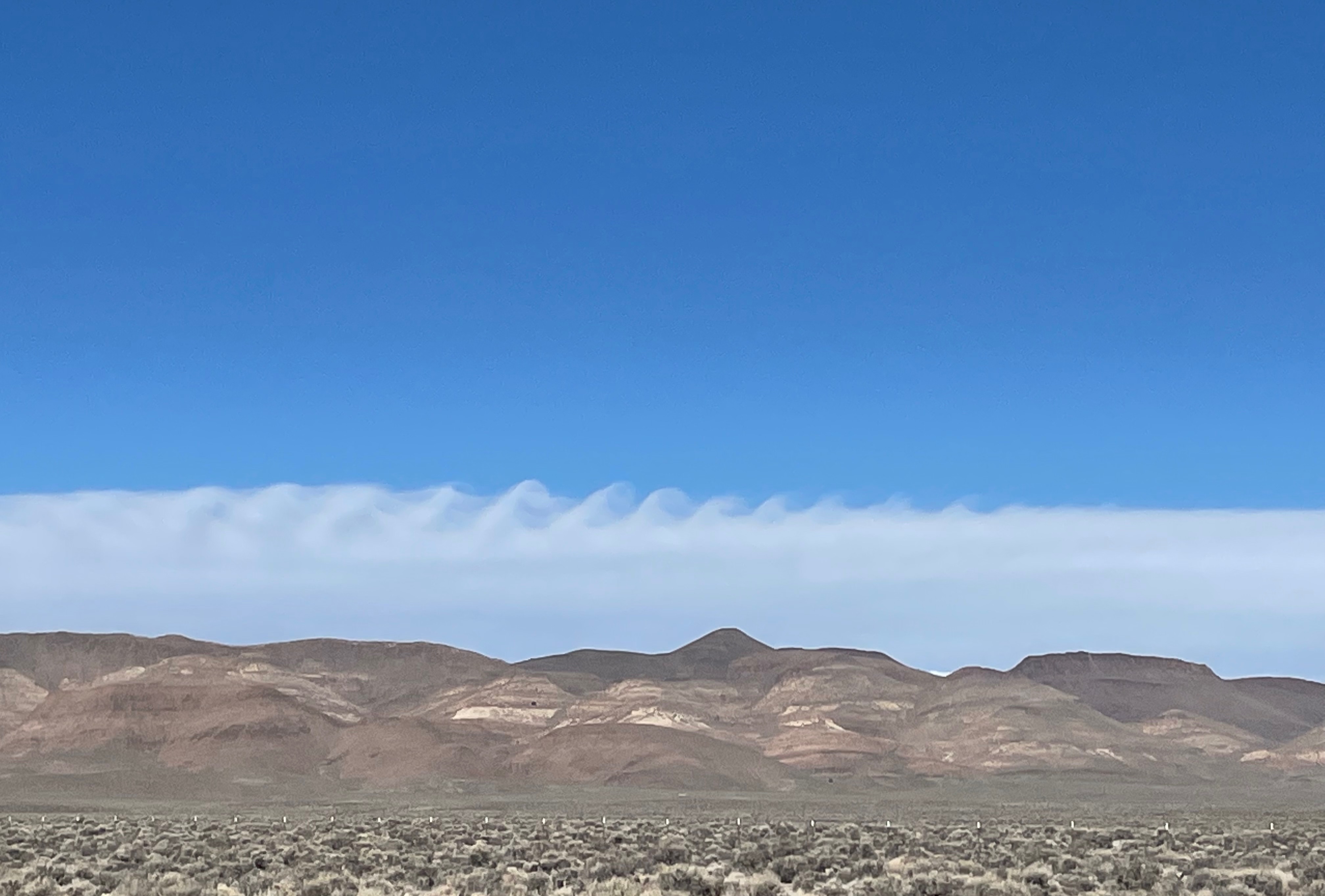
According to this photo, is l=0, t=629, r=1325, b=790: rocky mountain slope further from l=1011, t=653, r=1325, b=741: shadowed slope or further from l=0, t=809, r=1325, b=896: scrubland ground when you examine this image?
l=0, t=809, r=1325, b=896: scrubland ground

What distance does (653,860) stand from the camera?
29.2 m

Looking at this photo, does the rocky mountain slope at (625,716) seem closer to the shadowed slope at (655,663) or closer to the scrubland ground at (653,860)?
the shadowed slope at (655,663)

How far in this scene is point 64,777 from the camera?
118312 mm

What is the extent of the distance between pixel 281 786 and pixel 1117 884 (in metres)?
104

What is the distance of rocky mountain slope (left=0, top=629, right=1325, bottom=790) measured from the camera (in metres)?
132

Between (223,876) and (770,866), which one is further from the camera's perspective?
(770,866)

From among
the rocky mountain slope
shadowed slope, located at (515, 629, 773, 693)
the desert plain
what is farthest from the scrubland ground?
shadowed slope, located at (515, 629, 773, 693)

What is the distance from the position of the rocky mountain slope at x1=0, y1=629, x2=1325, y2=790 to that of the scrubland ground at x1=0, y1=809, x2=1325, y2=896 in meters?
86.2

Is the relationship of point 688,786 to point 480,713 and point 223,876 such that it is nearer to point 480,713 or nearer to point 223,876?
point 480,713

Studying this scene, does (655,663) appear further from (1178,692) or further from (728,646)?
(1178,692)

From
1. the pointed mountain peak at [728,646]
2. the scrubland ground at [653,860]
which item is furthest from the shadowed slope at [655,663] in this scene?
the scrubland ground at [653,860]

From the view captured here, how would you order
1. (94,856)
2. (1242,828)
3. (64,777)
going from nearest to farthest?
(94,856)
(1242,828)
(64,777)

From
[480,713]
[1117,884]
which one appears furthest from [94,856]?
[480,713]

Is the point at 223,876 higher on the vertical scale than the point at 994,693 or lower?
lower
